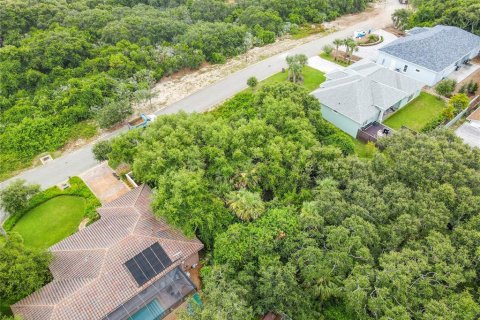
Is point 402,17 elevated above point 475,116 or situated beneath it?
elevated above

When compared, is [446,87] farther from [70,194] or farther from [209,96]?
[70,194]

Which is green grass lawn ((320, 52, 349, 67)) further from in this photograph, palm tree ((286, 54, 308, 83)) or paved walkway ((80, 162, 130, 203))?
paved walkway ((80, 162, 130, 203))

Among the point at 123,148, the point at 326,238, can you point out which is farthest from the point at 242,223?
the point at 123,148

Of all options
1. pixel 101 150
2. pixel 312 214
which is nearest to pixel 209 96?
pixel 101 150

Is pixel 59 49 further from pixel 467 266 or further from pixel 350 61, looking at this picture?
pixel 467 266

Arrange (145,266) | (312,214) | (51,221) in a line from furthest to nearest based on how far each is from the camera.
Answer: (51,221), (312,214), (145,266)

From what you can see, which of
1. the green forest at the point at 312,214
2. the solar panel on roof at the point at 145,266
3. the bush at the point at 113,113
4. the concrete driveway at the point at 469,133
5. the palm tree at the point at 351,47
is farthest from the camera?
the palm tree at the point at 351,47

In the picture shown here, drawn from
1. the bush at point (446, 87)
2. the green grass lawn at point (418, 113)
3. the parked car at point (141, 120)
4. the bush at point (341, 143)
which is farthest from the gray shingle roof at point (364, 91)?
the parked car at point (141, 120)

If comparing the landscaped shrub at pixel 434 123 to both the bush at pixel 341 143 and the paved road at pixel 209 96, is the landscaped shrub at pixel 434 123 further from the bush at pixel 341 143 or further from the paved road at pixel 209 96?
the paved road at pixel 209 96

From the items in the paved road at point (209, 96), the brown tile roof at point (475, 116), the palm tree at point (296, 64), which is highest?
the palm tree at point (296, 64)
